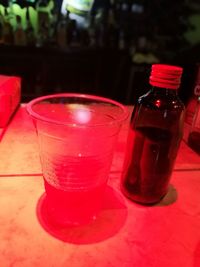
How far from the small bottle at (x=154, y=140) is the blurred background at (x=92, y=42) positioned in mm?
1818

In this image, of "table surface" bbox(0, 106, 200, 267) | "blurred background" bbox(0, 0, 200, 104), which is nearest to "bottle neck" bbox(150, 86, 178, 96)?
"table surface" bbox(0, 106, 200, 267)

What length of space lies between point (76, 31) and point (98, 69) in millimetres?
377

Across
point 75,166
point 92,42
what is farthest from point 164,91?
point 92,42

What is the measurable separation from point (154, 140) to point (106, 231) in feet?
0.48

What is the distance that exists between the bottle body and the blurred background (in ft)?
5.97

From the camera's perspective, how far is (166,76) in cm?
36

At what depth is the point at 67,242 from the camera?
1.14ft

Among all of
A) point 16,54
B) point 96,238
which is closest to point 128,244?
point 96,238

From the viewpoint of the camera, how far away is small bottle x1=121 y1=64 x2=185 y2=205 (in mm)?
396

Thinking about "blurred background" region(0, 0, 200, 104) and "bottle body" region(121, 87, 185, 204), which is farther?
"blurred background" region(0, 0, 200, 104)

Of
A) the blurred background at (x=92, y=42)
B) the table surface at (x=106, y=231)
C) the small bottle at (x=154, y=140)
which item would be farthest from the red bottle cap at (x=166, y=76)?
the blurred background at (x=92, y=42)

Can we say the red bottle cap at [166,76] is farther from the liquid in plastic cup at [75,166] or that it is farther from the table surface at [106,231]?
the table surface at [106,231]

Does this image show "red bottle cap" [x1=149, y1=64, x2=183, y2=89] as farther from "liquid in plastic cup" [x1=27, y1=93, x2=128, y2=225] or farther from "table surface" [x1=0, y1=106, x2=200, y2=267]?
"table surface" [x1=0, y1=106, x2=200, y2=267]

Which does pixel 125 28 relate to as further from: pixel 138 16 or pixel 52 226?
pixel 52 226
